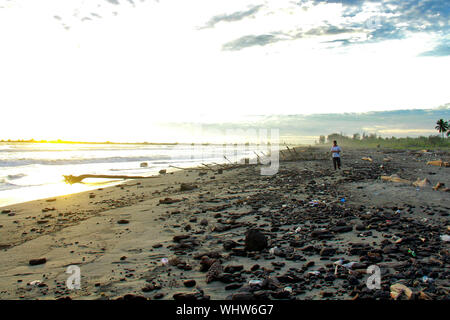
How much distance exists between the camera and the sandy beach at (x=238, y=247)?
3.89m

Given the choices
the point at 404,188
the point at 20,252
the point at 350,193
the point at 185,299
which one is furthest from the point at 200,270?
the point at 404,188

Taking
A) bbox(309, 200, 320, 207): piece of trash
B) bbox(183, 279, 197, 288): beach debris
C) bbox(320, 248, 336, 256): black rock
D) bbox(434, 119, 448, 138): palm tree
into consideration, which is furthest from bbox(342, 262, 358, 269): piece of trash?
bbox(434, 119, 448, 138): palm tree

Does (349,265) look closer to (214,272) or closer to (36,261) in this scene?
(214,272)

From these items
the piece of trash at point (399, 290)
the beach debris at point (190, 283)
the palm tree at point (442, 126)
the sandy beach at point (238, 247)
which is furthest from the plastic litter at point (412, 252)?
the palm tree at point (442, 126)

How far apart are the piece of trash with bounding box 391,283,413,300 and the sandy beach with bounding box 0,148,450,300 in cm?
7

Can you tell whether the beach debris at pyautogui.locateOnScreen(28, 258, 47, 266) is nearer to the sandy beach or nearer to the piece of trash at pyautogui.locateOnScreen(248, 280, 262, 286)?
the sandy beach

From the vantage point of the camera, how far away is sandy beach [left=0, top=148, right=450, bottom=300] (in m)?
3.89

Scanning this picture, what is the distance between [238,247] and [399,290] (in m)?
2.60

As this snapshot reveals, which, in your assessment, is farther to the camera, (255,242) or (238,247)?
(238,247)

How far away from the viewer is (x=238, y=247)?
5383mm

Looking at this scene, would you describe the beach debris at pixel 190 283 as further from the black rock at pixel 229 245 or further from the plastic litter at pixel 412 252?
the plastic litter at pixel 412 252

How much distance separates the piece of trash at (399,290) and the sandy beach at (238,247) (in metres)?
0.07

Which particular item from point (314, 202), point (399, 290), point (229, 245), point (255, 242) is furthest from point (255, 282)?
point (314, 202)
